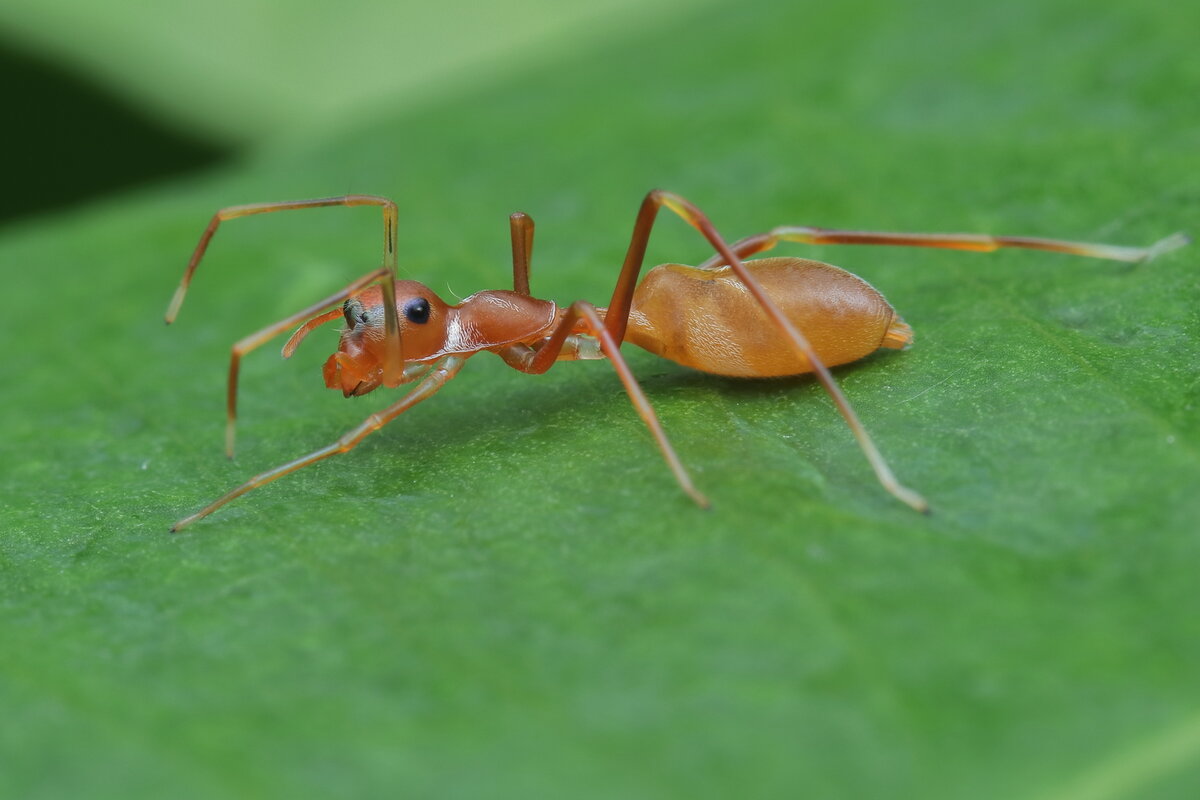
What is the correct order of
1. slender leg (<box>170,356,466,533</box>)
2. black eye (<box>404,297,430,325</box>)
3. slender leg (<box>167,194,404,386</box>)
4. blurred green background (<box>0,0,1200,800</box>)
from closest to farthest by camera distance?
blurred green background (<box>0,0,1200,800</box>), slender leg (<box>170,356,466,533</box>), slender leg (<box>167,194,404,386</box>), black eye (<box>404,297,430,325</box>)

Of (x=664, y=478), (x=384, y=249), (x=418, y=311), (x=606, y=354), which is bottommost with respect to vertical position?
(x=664, y=478)

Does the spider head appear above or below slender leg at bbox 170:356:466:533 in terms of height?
above

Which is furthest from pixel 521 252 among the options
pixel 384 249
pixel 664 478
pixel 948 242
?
pixel 948 242

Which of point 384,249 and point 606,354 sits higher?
point 384,249

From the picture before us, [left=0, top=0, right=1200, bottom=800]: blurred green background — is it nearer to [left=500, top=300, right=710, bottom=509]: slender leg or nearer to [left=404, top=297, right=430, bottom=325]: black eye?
[left=500, top=300, right=710, bottom=509]: slender leg

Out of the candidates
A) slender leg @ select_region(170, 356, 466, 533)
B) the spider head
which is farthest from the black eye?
slender leg @ select_region(170, 356, 466, 533)

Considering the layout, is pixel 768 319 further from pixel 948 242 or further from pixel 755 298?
pixel 948 242

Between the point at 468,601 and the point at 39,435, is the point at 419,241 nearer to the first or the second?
the point at 39,435

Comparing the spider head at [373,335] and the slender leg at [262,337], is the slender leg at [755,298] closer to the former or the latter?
the spider head at [373,335]
